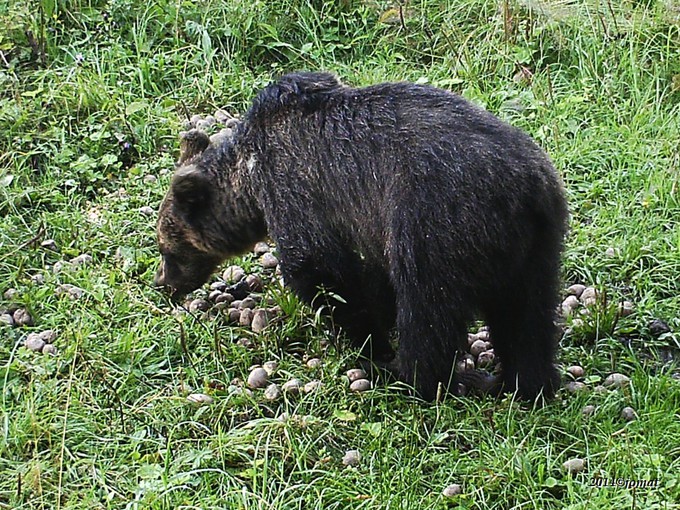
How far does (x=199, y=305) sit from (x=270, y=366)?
0.83 m

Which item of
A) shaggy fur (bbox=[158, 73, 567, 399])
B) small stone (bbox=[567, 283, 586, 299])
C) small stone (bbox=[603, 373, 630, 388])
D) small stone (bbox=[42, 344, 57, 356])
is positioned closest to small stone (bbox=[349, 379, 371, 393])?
shaggy fur (bbox=[158, 73, 567, 399])

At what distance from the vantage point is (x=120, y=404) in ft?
15.5

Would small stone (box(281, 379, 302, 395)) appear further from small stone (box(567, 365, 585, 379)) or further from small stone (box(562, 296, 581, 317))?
small stone (box(562, 296, 581, 317))

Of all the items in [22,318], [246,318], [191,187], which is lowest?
[22,318]

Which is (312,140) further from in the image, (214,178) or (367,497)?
(367,497)

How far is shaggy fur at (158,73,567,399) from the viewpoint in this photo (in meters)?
4.41

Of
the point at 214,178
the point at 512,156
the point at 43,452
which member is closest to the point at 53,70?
the point at 214,178

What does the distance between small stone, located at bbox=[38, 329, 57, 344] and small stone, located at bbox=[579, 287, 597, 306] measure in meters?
2.77

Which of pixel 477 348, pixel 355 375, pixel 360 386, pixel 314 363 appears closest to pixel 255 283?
pixel 314 363

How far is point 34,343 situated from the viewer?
5277 millimetres

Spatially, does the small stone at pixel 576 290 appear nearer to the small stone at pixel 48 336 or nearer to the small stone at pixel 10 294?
the small stone at pixel 48 336

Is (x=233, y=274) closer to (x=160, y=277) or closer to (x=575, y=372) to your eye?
(x=160, y=277)

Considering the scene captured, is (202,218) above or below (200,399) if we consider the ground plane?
above

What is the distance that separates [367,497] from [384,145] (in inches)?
61.0
